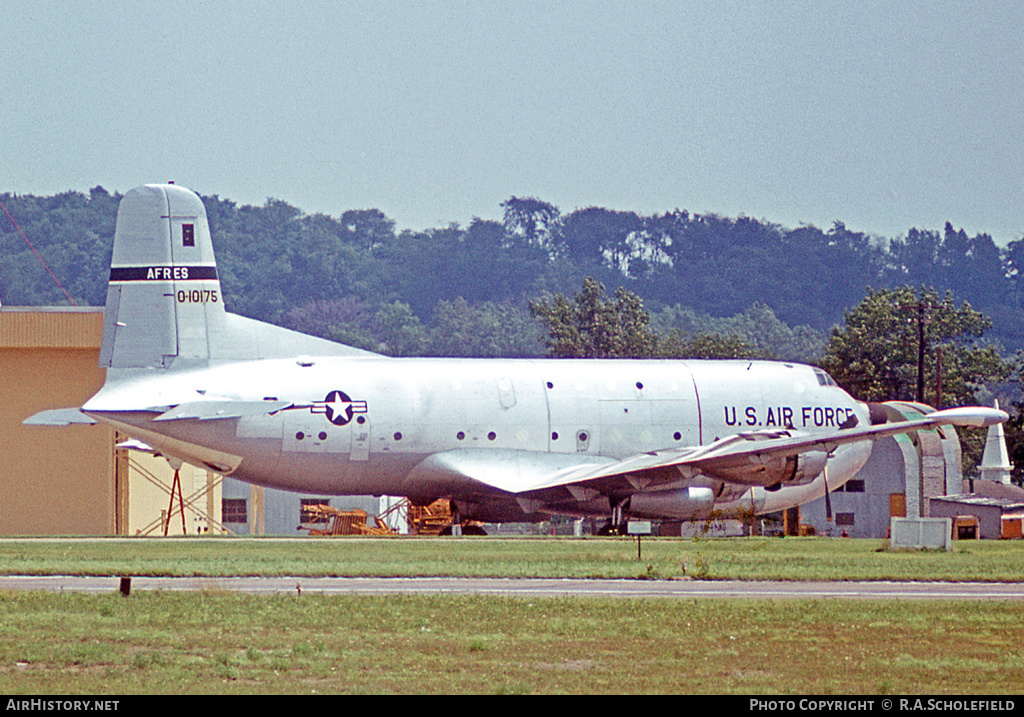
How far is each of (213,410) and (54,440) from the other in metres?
21.3

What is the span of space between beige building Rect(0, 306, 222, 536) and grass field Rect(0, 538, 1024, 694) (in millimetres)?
32620

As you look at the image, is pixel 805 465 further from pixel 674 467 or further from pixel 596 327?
pixel 596 327

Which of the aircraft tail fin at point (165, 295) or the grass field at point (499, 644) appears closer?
the grass field at point (499, 644)

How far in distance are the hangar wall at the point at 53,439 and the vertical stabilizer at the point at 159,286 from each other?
16.3m

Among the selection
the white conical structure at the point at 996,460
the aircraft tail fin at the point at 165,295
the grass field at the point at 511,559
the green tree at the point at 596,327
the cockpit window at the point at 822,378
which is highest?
the green tree at the point at 596,327

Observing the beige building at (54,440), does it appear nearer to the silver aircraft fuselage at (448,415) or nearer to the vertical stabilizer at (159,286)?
the vertical stabilizer at (159,286)

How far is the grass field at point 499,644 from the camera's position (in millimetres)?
A: 16906

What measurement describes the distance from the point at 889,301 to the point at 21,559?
345 feet

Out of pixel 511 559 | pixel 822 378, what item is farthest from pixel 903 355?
pixel 511 559

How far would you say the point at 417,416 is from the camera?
47406 millimetres

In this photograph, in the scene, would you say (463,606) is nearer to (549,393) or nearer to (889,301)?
(549,393)

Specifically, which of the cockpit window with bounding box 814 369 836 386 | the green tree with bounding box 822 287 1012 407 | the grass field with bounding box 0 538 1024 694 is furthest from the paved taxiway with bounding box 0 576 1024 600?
the green tree with bounding box 822 287 1012 407

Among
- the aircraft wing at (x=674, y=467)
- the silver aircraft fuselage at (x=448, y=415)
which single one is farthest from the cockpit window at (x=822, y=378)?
the aircraft wing at (x=674, y=467)

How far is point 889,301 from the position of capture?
5143 inches
